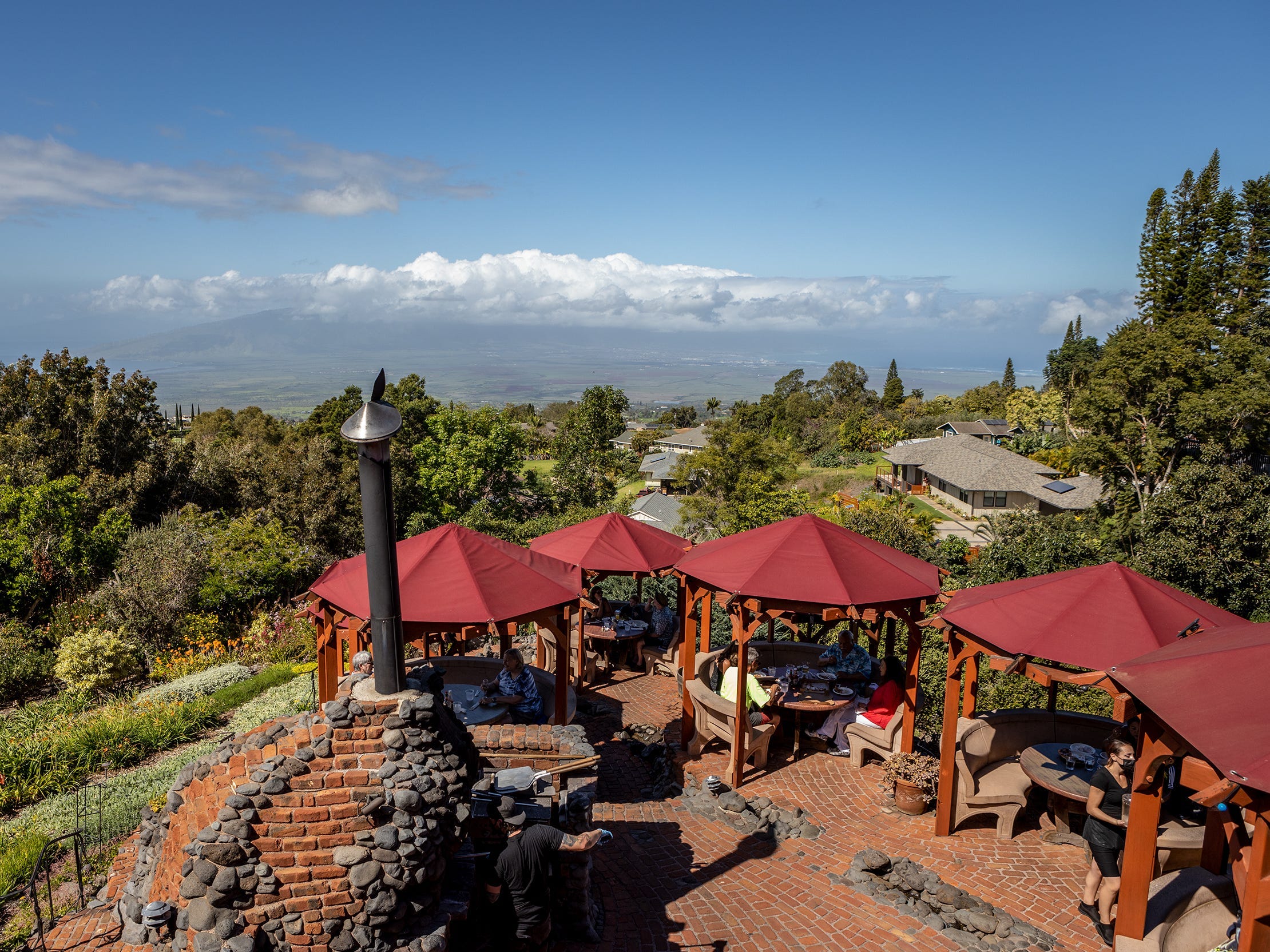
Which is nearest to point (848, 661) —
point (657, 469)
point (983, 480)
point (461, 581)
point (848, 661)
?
point (848, 661)

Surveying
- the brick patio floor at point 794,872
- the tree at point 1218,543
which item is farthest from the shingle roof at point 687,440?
the brick patio floor at point 794,872

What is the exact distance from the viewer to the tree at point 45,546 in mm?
19219

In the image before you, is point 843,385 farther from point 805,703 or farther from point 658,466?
point 805,703

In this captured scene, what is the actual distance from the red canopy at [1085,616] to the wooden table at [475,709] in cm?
542

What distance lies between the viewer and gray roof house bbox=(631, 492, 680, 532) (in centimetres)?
3809

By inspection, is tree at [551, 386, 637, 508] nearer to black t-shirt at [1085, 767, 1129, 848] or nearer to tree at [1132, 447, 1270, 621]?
tree at [1132, 447, 1270, 621]

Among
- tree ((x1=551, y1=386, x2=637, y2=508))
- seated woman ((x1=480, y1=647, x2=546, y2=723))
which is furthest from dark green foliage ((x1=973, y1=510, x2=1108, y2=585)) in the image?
tree ((x1=551, y1=386, x2=637, y2=508))

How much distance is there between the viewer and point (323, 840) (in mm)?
4805

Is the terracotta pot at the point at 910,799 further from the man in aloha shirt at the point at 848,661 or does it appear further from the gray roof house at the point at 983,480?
the gray roof house at the point at 983,480

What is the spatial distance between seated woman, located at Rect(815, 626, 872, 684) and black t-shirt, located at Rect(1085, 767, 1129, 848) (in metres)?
4.24

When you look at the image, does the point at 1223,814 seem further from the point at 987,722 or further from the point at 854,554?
the point at 854,554

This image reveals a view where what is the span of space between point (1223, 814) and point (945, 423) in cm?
7955

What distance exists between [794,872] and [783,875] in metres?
0.15

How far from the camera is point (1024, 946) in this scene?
6293 millimetres
